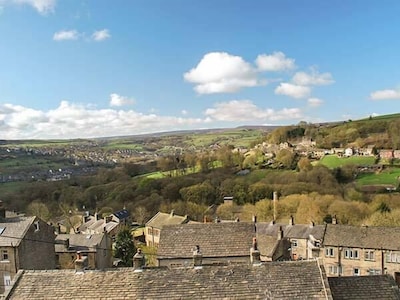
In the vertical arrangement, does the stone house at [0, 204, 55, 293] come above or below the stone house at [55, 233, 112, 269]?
above

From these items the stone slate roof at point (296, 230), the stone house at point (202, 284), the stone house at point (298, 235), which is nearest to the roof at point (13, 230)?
the stone house at point (202, 284)

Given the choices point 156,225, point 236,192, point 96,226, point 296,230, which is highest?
point 236,192

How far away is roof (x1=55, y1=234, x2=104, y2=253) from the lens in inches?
1970

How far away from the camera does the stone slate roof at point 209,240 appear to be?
1190 inches

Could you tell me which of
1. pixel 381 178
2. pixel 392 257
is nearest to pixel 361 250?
pixel 392 257

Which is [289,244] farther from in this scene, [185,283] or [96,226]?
[185,283]

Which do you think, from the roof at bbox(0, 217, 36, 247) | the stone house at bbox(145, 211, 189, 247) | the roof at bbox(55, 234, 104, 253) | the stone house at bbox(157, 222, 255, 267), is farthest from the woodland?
the stone house at bbox(157, 222, 255, 267)

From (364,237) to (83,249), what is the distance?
33.9m

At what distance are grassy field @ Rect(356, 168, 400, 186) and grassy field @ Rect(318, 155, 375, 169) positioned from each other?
6.52 m

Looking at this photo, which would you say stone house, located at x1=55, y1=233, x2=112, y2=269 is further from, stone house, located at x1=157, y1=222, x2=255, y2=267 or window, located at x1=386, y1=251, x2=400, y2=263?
window, located at x1=386, y1=251, x2=400, y2=263

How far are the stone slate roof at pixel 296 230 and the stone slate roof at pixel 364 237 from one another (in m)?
2.66

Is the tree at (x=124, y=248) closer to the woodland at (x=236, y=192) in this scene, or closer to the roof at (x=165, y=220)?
the roof at (x=165, y=220)

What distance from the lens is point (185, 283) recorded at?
17453 mm

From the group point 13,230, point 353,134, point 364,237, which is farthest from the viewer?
point 353,134
